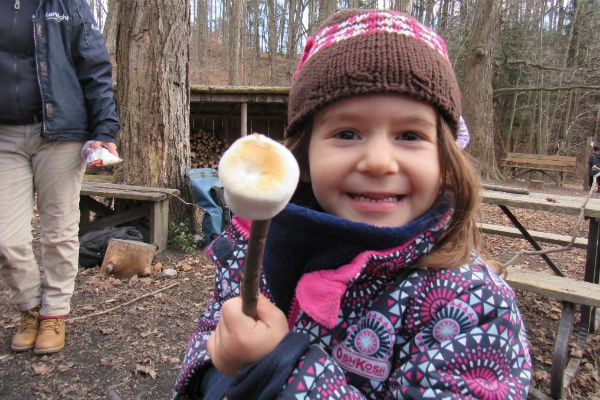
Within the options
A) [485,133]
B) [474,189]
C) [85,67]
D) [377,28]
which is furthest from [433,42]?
[485,133]

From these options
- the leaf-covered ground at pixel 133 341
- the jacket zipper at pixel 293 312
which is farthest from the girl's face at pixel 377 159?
the leaf-covered ground at pixel 133 341

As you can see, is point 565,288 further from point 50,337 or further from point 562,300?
point 50,337

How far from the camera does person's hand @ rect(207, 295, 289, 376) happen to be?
0.78 metres

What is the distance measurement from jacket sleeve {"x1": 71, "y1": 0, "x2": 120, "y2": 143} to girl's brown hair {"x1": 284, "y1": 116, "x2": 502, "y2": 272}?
6.49 feet

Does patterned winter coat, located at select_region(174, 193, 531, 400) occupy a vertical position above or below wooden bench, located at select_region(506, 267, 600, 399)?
above

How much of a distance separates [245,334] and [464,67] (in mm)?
16864

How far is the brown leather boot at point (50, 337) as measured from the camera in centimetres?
272

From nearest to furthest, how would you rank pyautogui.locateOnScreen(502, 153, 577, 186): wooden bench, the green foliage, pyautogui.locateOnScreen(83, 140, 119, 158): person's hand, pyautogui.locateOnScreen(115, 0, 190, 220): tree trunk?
pyautogui.locateOnScreen(83, 140, 119, 158): person's hand < pyautogui.locateOnScreen(115, 0, 190, 220): tree trunk < the green foliage < pyautogui.locateOnScreen(502, 153, 577, 186): wooden bench

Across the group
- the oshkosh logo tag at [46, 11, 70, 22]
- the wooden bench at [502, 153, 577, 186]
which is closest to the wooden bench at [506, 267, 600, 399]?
the oshkosh logo tag at [46, 11, 70, 22]

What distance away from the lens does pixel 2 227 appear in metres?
2.48

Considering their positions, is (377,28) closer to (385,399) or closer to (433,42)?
(433,42)

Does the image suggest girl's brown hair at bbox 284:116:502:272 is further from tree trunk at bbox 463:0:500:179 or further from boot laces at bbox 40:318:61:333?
tree trunk at bbox 463:0:500:179

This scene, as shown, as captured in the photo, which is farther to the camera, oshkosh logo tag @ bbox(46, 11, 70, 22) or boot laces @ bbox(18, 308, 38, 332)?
boot laces @ bbox(18, 308, 38, 332)

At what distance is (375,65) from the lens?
968 millimetres
